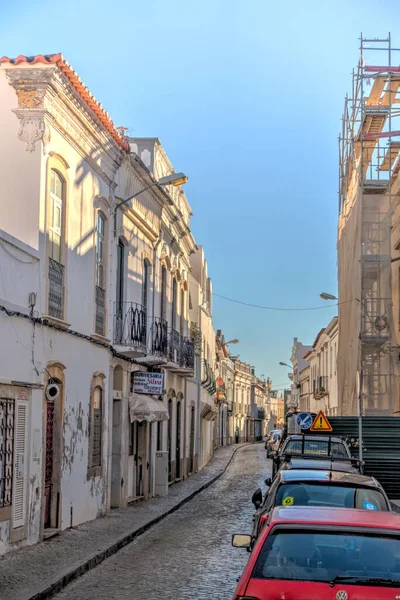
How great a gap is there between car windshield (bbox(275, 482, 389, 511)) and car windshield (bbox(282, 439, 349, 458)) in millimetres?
10271

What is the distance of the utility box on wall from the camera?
966 inches

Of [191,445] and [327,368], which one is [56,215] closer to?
[191,445]

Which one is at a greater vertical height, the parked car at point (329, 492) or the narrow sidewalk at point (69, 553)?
the parked car at point (329, 492)

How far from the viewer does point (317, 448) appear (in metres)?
20.1

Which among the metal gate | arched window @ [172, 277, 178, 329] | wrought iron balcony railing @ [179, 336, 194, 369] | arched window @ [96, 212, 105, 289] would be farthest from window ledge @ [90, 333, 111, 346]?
arched window @ [172, 277, 178, 329]

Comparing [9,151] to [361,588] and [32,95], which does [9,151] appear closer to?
[32,95]

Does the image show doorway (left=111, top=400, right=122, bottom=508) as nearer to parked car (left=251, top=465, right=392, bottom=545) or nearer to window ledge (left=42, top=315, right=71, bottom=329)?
window ledge (left=42, top=315, right=71, bottom=329)

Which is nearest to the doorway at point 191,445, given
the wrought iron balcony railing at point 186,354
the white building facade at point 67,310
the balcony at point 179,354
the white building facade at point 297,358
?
the balcony at point 179,354

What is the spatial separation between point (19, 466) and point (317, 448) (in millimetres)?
8884

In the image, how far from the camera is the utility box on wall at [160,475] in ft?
80.5

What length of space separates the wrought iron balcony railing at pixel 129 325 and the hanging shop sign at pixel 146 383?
950mm

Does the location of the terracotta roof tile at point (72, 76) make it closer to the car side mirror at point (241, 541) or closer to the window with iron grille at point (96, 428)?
the window with iron grille at point (96, 428)

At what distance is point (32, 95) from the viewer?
46.9 feet

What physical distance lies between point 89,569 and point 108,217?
8.81m
